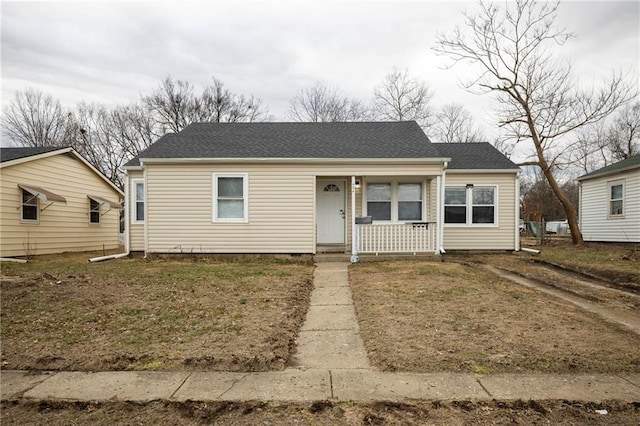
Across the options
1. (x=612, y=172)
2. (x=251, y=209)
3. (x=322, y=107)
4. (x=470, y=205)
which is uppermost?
(x=322, y=107)

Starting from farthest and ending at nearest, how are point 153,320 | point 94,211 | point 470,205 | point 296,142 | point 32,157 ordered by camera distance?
point 94,211
point 32,157
point 470,205
point 296,142
point 153,320

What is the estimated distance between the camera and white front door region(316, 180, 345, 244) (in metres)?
12.8

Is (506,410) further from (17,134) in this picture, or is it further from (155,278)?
(17,134)

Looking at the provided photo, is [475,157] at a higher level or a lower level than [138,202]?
higher

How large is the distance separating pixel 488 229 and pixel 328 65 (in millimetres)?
14447

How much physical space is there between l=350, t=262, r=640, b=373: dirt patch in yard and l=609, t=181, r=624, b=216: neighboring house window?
12829 millimetres

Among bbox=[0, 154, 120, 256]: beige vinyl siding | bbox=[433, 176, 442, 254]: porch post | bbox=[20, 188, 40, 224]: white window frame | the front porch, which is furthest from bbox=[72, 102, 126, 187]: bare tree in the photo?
bbox=[433, 176, 442, 254]: porch post

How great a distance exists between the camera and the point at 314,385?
342 centimetres

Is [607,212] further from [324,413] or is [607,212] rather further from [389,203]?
[324,413]

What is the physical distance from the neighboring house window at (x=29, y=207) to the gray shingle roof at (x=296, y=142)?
382 centimetres

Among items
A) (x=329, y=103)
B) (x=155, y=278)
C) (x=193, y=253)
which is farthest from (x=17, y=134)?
(x=155, y=278)

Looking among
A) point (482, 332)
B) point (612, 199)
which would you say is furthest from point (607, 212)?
point (482, 332)

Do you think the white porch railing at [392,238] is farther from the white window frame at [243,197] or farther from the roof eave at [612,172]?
the roof eave at [612,172]

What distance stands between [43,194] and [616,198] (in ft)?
74.0
